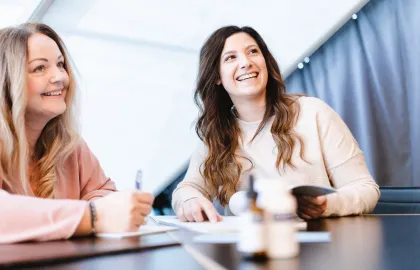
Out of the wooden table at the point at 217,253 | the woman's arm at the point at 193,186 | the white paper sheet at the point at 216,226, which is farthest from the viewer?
the woman's arm at the point at 193,186

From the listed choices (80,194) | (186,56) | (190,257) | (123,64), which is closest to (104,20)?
(123,64)

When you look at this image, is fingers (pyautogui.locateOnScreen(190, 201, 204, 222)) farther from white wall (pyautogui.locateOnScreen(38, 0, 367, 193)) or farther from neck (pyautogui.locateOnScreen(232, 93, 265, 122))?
white wall (pyautogui.locateOnScreen(38, 0, 367, 193))

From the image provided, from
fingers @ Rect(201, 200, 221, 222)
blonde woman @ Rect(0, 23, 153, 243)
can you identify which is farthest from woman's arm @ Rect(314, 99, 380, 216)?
blonde woman @ Rect(0, 23, 153, 243)

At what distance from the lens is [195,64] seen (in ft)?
12.4

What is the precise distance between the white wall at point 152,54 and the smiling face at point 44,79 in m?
1.43

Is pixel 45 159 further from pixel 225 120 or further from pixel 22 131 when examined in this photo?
pixel 225 120

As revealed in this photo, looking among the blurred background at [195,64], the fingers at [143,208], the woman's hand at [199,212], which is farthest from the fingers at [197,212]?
the blurred background at [195,64]

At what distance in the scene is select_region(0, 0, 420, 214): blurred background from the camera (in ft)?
9.20

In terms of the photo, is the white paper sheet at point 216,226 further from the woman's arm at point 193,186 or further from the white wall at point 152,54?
the white wall at point 152,54

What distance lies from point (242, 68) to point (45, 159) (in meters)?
0.93

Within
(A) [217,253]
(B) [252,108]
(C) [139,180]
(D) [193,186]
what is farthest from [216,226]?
(B) [252,108]

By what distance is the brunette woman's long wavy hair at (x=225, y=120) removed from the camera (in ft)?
6.95

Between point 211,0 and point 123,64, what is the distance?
79cm

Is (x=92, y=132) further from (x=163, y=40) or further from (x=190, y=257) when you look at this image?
(x=190, y=257)
